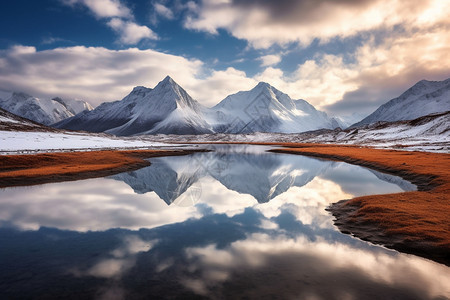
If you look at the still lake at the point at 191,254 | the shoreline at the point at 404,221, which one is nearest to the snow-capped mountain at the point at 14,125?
the still lake at the point at 191,254

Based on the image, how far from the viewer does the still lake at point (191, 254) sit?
33.2 ft

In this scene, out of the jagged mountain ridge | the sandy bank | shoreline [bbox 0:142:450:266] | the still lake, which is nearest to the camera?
the still lake

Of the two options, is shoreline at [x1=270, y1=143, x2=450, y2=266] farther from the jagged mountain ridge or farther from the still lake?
the jagged mountain ridge

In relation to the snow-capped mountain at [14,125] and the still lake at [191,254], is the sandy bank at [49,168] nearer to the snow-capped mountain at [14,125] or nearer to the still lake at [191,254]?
the still lake at [191,254]

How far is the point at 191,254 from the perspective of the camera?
13.5 meters

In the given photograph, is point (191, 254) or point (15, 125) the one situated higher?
point (15, 125)

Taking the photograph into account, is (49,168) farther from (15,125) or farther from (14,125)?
(15,125)

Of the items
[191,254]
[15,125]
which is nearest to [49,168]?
[191,254]

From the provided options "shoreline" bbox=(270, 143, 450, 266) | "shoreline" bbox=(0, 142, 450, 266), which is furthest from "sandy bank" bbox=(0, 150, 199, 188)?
"shoreline" bbox=(270, 143, 450, 266)

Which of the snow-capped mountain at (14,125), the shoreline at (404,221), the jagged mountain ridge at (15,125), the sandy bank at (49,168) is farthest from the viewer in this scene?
the jagged mountain ridge at (15,125)

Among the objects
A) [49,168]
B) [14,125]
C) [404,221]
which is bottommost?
[49,168]

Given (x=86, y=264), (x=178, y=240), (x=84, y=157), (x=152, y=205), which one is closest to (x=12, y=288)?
(x=86, y=264)

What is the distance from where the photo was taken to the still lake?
10.1 m

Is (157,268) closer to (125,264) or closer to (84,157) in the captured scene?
(125,264)
